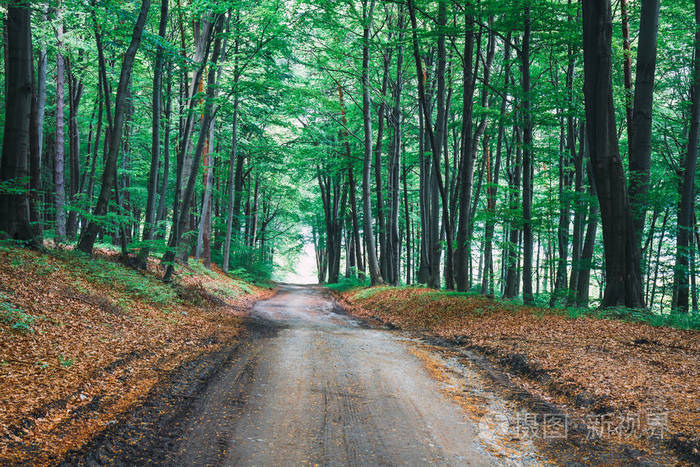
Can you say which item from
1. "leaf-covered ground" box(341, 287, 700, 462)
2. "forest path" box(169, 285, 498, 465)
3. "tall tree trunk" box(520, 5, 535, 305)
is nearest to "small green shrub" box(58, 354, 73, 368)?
"forest path" box(169, 285, 498, 465)

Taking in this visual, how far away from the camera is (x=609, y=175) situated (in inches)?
376

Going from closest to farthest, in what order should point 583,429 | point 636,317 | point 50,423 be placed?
point 50,423 → point 583,429 → point 636,317

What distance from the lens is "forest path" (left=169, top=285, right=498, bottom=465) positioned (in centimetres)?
322

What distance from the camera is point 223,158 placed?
26.9 m

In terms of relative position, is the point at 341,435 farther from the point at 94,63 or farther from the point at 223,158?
the point at 223,158

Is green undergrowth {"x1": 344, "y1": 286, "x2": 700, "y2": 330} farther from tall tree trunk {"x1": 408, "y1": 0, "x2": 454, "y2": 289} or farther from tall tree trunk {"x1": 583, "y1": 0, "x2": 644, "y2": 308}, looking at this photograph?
tall tree trunk {"x1": 408, "y1": 0, "x2": 454, "y2": 289}

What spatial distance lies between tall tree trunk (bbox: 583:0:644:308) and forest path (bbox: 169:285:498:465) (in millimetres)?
5746

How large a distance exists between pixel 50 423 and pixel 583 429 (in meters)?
4.56

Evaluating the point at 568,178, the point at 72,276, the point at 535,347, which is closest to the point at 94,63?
the point at 72,276

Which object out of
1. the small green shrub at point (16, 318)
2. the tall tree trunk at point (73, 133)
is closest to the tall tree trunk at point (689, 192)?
the small green shrub at point (16, 318)

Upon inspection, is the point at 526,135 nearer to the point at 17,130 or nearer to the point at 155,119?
the point at 155,119

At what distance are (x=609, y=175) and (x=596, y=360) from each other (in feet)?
17.7

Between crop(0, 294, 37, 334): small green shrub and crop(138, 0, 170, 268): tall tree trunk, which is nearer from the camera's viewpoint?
crop(0, 294, 37, 334): small green shrub

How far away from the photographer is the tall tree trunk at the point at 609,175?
30.8 feet
